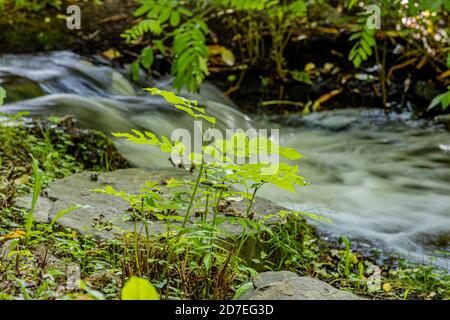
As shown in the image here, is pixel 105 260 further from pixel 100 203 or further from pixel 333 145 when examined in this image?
pixel 333 145

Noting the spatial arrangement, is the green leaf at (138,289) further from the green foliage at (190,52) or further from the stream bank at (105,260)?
the green foliage at (190,52)

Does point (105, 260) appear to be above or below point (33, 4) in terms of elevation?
below

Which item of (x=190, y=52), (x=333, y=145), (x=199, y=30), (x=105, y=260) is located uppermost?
(x=199, y=30)

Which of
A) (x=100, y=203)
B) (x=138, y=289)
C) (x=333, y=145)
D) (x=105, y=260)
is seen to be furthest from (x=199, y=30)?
(x=138, y=289)

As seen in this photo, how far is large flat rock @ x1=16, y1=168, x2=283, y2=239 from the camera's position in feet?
7.40

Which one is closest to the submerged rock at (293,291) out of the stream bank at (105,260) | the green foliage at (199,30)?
the stream bank at (105,260)

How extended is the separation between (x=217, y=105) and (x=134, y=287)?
5.19 metres

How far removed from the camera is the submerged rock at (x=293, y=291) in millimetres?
1557

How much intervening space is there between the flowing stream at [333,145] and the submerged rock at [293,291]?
1.37 metres

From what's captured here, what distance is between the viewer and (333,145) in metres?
5.74

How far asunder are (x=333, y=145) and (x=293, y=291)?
14.1ft

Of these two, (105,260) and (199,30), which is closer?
(105,260)

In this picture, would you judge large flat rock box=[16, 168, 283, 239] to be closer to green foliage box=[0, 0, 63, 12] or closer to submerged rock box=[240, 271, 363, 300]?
submerged rock box=[240, 271, 363, 300]

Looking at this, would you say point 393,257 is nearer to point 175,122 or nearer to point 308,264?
point 308,264
